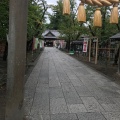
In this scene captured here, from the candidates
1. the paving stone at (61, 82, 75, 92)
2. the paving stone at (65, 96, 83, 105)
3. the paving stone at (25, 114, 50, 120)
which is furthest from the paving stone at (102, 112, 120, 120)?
the paving stone at (61, 82, 75, 92)

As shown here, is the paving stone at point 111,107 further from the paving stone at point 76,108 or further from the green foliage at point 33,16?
the green foliage at point 33,16

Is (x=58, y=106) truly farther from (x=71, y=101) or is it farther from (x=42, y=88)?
(x=42, y=88)

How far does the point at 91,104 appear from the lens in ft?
21.7

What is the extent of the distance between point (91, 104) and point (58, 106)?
0.91 meters

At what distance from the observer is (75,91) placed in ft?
27.2

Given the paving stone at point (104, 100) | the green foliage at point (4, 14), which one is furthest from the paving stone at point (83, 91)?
the green foliage at point (4, 14)

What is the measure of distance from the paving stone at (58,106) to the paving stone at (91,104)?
1.91 feet

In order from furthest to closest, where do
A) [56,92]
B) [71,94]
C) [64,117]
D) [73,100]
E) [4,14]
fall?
[4,14] < [56,92] < [71,94] < [73,100] < [64,117]

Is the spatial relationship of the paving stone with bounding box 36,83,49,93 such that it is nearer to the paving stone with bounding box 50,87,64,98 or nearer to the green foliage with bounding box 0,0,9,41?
the paving stone with bounding box 50,87,64,98

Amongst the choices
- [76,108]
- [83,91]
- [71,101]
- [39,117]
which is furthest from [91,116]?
[83,91]

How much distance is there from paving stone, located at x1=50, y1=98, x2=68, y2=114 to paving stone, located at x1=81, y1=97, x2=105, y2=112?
58cm

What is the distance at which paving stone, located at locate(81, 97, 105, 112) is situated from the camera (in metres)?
6.13

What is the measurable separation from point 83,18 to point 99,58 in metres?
19.5

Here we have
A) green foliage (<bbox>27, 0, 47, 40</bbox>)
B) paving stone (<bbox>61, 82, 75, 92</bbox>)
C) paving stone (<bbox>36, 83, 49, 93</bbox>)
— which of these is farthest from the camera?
green foliage (<bbox>27, 0, 47, 40</bbox>)
